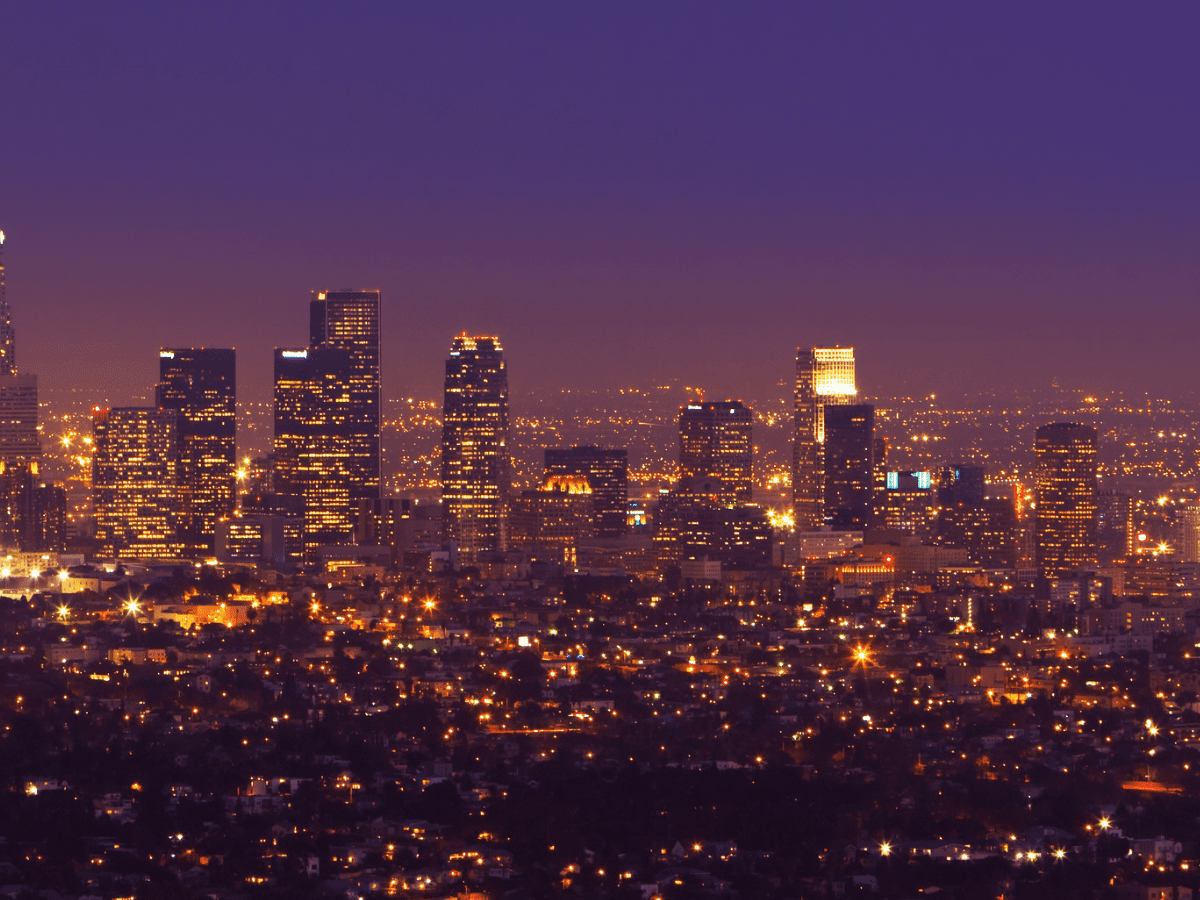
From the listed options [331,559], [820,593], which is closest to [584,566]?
[331,559]

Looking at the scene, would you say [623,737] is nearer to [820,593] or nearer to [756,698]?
[756,698]

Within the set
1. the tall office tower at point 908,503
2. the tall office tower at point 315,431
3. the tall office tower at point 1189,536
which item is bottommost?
the tall office tower at point 1189,536

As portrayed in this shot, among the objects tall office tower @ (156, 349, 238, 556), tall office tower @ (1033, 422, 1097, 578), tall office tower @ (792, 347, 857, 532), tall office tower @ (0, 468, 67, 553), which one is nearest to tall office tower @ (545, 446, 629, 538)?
tall office tower @ (792, 347, 857, 532)

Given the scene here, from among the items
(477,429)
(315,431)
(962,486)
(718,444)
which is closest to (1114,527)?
(962,486)

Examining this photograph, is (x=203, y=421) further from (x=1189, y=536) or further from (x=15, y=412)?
(x=1189, y=536)

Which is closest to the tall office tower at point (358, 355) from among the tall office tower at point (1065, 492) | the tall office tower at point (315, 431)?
the tall office tower at point (315, 431)

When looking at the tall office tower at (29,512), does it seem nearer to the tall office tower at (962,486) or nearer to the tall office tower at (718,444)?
the tall office tower at (718,444)

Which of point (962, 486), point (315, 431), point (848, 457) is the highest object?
point (315, 431)
